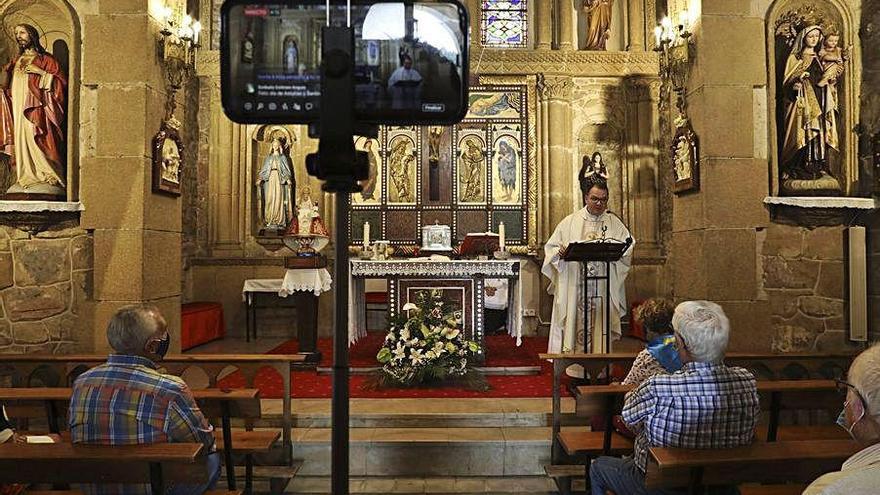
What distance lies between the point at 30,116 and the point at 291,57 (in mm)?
4876

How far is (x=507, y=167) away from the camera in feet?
31.4

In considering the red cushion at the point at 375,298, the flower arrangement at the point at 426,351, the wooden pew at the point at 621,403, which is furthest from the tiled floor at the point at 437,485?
the red cushion at the point at 375,298

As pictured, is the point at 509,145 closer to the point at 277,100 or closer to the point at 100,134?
the point at 100,134

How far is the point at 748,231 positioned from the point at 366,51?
4564 mm

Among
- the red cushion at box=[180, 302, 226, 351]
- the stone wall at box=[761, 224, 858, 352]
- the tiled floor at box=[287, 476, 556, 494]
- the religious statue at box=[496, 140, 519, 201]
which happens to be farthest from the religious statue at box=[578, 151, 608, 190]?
the tiled floor at box=[287, 476, 556, 494]

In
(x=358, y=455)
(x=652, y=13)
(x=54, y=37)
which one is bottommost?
(x=358, y=455)

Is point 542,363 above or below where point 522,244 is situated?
below

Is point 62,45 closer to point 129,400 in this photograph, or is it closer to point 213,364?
point 213,364

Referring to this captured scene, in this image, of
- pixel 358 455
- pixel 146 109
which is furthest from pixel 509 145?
pixel 358 455

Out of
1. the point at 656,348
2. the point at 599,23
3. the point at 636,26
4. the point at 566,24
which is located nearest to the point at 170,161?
the point at 656,348

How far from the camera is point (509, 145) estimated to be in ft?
31.3

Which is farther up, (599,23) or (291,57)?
(599,23)

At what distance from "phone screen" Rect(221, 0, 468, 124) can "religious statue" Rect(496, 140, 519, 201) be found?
829 centimetres

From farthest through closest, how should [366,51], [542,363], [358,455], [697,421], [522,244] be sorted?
[522,244]
[542,363]
[358,455]
[697,421]
[366,51]
